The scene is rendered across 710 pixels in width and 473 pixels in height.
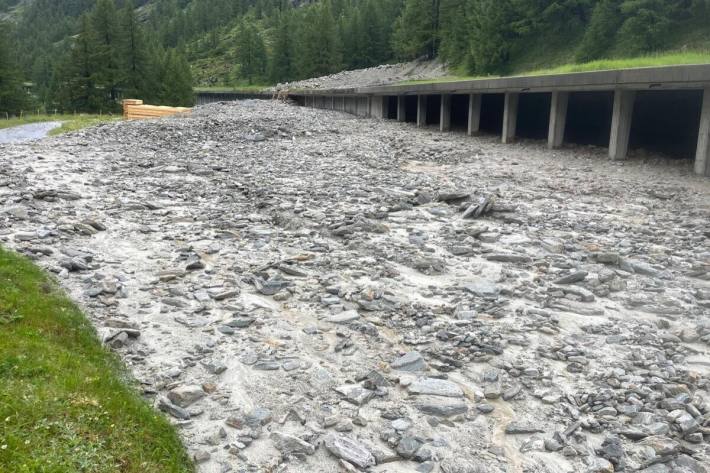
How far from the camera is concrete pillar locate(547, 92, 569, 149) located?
27688 millimetres

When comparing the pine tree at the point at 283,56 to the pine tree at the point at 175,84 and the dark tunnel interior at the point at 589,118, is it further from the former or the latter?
the dark tunnel interior at the point at 589,118

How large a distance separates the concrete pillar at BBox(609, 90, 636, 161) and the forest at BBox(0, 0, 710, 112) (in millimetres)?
28167

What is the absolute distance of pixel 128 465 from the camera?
5102mm

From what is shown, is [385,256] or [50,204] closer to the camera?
[385,256]

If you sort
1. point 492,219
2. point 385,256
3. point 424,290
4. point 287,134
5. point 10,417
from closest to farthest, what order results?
point 10,417 < point 424,290 < point 385,256 < point 492,219 < point 287,134

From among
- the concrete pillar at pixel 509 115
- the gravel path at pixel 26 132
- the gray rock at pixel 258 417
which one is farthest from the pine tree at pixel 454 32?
the gray rock at pixel 258 417

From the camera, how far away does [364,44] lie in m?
106

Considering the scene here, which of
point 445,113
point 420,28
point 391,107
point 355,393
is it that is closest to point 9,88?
point 391,107

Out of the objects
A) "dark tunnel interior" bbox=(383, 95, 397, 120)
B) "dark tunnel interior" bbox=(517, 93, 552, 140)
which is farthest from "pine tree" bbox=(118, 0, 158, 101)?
"dark tunnel interior" bbox=(517, 93, 552, 140)

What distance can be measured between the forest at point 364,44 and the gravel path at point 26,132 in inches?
783

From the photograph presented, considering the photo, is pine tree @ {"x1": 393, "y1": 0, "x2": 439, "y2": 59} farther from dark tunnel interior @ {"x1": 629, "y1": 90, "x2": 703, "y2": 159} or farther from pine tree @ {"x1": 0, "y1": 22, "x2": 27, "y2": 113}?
dark tunnel interior @ {"x1": 629, "y1": 90, "x2": 703, "y2": 159}

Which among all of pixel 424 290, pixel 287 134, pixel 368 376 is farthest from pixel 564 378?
pixel 287 134

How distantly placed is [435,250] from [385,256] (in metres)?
1.23

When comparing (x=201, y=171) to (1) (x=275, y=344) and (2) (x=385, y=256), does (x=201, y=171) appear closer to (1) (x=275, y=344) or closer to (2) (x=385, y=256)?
(2) (x=385, y=256)
